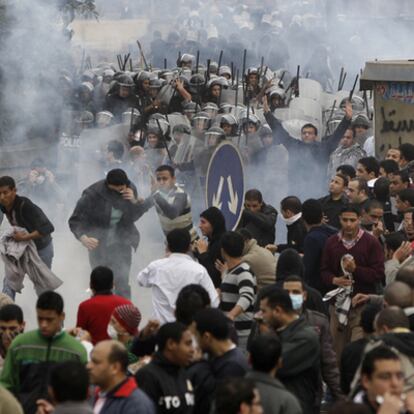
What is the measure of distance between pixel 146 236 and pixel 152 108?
201 inches

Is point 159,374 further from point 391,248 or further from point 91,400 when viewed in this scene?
point 391,248

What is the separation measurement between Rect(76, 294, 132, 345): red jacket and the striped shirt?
0.83m

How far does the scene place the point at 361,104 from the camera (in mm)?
22625

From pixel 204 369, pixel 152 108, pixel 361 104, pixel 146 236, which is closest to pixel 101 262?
pixel 146 236

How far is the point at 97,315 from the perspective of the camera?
9164 millimetres

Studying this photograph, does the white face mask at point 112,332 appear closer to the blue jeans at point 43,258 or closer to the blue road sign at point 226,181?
the blue road sign at point 226,181

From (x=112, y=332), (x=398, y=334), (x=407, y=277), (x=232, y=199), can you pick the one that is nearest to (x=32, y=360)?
(x=112, y=332)

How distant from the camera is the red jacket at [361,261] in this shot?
1035 centimetres

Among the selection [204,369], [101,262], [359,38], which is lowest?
[359,38]

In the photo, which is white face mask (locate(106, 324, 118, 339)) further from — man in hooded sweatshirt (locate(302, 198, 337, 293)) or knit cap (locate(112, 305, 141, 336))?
man in hooded sweatshirt (locate(302, 198, 337, 293))

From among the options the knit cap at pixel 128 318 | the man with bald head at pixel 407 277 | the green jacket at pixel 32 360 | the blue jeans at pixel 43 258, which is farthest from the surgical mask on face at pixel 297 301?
the blue jeans at pixel 43 258

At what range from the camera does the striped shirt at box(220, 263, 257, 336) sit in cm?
983

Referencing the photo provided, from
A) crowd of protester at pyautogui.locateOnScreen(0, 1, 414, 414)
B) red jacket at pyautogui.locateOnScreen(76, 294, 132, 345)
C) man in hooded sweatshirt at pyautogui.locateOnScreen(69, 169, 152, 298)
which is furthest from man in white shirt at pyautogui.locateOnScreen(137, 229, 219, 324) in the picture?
man in hooded sweatshirt at pyautogui.locateOnScreen(69, 169, 152, 298)

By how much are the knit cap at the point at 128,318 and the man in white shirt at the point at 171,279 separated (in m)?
0.90
